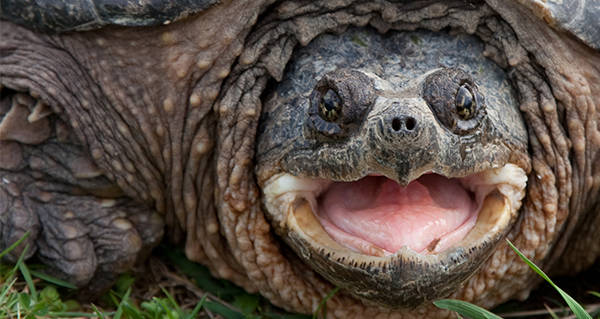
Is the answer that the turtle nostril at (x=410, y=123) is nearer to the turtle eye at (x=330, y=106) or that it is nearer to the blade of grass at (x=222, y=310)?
the turtle eye at (x=330, y=106)

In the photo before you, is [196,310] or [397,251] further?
[196,310]

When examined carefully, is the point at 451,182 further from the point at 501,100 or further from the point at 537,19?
the point at 537,19

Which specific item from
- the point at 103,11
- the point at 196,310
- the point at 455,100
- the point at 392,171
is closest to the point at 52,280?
the point at 196,310

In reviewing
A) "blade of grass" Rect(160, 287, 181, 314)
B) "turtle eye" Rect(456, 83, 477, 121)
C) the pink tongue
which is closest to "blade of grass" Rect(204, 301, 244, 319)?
"blade of grass" Rect(160, 287, 181, 314)

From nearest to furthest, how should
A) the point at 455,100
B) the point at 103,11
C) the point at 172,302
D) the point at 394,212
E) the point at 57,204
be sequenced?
the point at 455,100
the point at 394,212
the point at 103,11
the point at 172,302
the point at 57,204

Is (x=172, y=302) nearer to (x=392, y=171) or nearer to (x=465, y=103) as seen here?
(x=392, y=171)

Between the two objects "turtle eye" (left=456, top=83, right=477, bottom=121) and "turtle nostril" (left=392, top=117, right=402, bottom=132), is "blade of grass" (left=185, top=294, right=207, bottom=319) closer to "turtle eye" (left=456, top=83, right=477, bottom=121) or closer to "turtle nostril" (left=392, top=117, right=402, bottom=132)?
"turtle nostril" (left=392, top=117, right=402, bottom=132)

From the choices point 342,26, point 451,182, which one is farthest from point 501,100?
point 342,26
